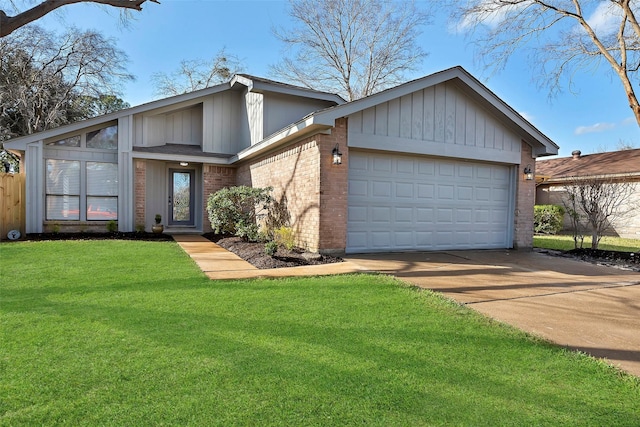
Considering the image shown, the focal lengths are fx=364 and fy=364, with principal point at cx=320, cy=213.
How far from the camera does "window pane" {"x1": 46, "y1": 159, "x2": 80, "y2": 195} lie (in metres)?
10.9

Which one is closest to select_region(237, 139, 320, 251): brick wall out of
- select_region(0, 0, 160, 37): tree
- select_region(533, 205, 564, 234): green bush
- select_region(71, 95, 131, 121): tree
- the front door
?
select_region(0, 0, 160, 37): tree

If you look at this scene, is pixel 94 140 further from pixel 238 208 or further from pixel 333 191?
pixel 333 191

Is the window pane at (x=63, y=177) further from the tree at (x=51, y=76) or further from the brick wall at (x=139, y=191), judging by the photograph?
the tree at (x=51, y=76)

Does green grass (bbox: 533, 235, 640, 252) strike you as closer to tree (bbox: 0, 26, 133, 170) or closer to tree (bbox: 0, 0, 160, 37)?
tree (bbox: 0, 0, 160, 37)

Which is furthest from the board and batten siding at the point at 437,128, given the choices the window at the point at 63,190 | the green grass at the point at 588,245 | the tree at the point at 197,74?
the tree at the point at 197,74

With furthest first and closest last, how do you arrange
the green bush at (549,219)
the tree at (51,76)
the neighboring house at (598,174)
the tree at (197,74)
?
the tree at (197,74)
the tree at (51,76)
the green bush at (549,219)
the neighboring house at (598,174)

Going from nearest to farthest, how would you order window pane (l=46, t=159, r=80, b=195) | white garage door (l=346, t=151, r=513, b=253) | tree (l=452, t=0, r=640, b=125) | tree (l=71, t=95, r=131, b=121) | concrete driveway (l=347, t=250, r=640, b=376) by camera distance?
concrete driveway (l=347, t=250, r=640, b=376)
white garage door (l=346, t=151, r=513, b=253)
window pane (l=46, t=159, r=80, b=195)
tree (l=452, t=0, r=640, b=125)
tree (l=71, t=95, r=131, b=121)

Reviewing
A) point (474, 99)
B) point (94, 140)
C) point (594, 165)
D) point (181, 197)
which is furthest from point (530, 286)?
point (594, 165)

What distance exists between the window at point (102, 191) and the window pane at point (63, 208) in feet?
1.11

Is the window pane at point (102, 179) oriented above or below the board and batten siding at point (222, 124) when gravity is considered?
below

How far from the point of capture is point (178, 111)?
1275 centimetres

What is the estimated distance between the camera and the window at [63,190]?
10906 millimetres

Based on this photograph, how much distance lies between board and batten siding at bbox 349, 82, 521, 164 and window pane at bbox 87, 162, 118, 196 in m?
8.21

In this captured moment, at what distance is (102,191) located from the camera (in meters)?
11.5
